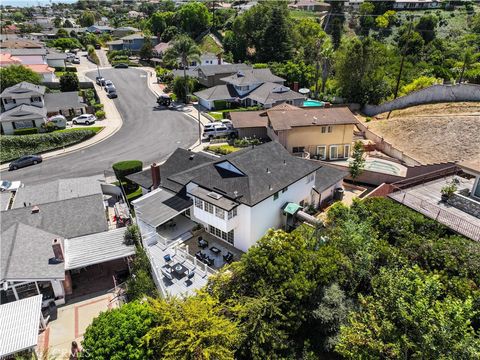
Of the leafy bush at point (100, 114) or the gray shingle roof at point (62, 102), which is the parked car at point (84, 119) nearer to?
the leafy bush at point (100, 114)

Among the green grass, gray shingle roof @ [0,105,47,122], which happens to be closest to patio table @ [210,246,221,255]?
the green grass

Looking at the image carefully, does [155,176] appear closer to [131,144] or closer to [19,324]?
[19,324]

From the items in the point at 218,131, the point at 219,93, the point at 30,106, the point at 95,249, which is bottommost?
the point at 95,249

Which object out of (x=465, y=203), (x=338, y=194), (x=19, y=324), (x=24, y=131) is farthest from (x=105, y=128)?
(x=465, y=203)

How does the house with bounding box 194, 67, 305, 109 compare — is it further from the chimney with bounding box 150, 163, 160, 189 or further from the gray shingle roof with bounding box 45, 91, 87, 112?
the chimney with bounding box 150, 163, 160, 189

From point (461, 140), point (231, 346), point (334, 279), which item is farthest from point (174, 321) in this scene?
point (461, 140)

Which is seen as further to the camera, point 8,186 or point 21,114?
point 21,114
